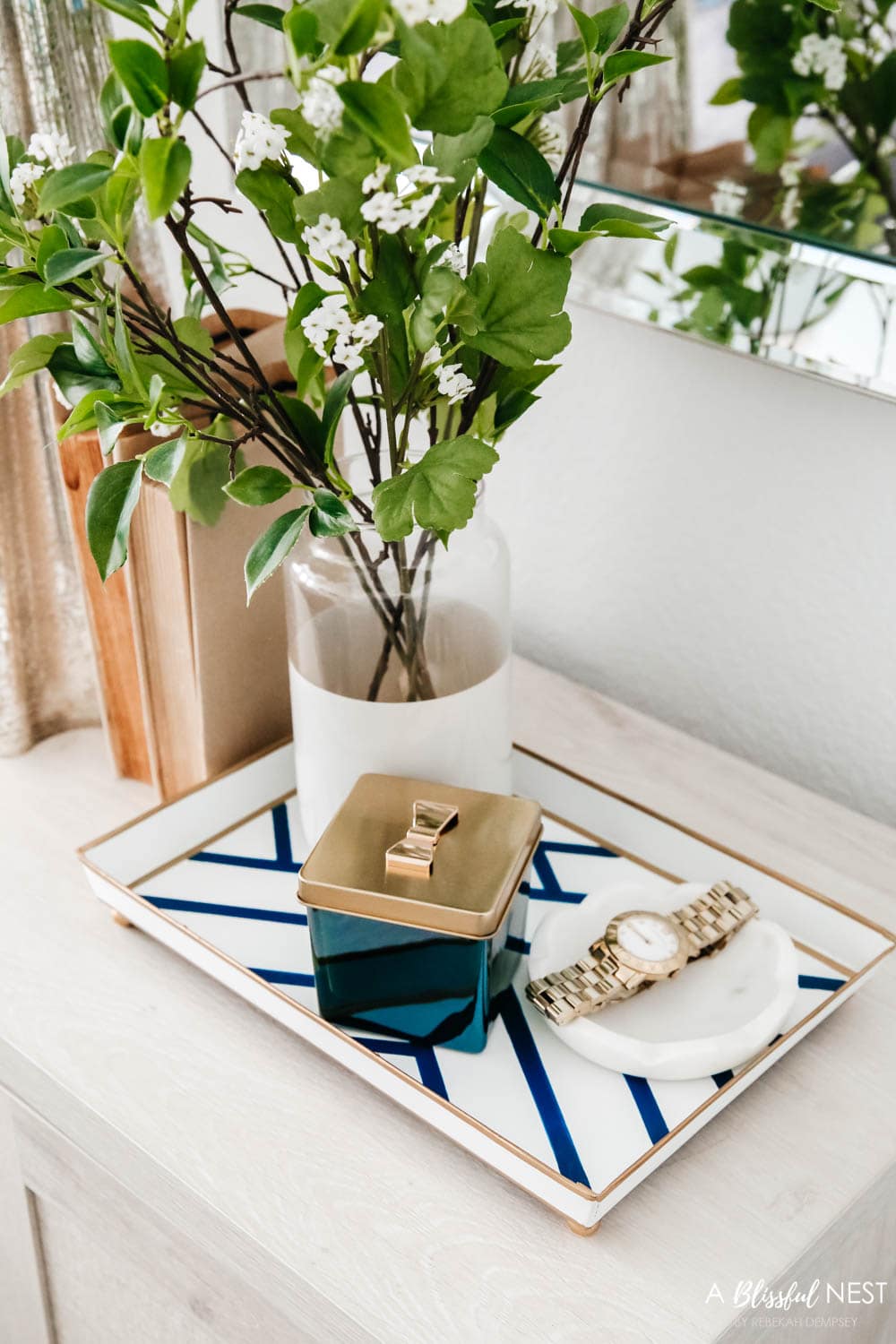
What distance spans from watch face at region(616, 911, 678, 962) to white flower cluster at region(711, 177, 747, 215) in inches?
14.4

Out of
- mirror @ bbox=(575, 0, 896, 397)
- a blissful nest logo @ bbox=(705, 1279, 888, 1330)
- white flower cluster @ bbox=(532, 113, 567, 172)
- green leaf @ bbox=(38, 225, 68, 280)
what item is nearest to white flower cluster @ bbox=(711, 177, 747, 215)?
mirror @ bbox=(575, 0, 896, 397)

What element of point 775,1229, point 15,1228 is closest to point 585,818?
point 775,1229

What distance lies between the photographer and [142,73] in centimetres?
36

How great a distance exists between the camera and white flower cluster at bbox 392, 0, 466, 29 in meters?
0.35

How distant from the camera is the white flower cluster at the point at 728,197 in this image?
0.64 metres

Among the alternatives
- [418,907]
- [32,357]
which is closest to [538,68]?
[32,357]

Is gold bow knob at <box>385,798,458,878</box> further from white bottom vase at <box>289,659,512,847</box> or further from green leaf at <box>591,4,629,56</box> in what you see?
green leaf at <box>591,4,629,56</box>

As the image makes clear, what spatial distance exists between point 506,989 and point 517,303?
0.30 metres

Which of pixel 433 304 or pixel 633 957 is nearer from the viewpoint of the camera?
pixel 433 304

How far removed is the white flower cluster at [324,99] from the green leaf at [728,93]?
13.3 inches

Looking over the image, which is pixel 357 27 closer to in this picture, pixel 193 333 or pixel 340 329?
pixel 340 329

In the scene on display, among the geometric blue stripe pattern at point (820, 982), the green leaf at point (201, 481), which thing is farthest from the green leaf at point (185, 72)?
the geometric blue stripe pattern at point (820, 982)

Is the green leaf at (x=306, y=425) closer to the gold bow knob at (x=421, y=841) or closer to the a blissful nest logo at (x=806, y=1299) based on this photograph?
the gold bow knob at (x=421, y=841)

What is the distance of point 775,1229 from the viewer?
0.48 meters
